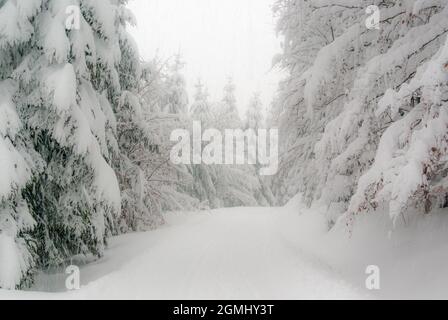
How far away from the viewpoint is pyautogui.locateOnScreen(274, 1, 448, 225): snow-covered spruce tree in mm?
7629

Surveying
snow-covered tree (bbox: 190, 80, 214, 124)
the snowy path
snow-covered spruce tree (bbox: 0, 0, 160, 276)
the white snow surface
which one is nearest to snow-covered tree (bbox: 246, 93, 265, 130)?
snow-covered tree (bbox: 190, 80, 214, 124)

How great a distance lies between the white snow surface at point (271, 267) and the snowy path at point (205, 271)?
2cm

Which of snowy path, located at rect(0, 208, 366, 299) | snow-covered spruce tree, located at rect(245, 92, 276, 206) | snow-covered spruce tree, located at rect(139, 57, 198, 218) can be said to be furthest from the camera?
snow-covered spruce tree, located at rect(245, 92, 276, 206)

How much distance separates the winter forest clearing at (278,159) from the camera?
6.73 meters

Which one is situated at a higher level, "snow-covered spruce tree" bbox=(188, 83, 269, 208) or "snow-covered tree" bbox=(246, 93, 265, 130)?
"snow-covered tree" bbox=(246, 93, 265, 130)

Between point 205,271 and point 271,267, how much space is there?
5.17 ft

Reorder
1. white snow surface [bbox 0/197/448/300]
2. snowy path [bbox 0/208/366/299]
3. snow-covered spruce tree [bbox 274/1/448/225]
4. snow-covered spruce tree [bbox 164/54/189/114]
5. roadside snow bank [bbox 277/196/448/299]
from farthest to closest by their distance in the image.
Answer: snow-covered spruce tree [bbox 164/54/189/114], snow-covered spruce tree [bbox 274/1/448/225], snowy path [bbox 0/208/366/299], white snow surface [bbox 0/197/448/300], roadside snow bank [bbox 277/196/448/299]

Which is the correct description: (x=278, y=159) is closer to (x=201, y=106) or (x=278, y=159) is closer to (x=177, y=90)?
(x=177, y=90)

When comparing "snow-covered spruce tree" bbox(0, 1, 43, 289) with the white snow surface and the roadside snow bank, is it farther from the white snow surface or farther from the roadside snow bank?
the roadside snow bank

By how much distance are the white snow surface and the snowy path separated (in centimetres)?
2

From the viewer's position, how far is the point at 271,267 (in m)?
9.76

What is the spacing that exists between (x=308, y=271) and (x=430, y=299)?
303cm

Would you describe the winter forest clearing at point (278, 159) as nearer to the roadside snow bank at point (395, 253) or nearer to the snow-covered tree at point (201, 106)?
the roadside snow bank at point (395, 253)
